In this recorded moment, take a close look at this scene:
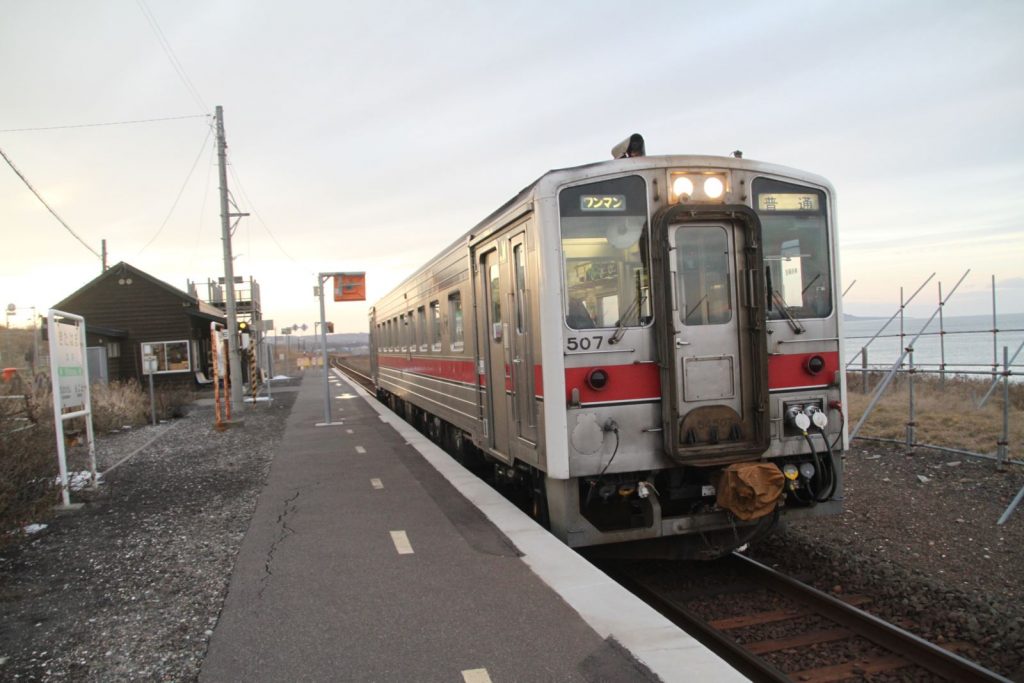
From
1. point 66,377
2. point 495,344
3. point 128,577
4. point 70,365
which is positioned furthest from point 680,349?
point 70,365

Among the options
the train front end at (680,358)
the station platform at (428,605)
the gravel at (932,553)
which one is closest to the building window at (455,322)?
the station platform at (428,605)

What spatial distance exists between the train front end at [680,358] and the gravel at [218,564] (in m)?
1.20

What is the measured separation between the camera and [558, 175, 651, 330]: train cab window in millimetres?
5422

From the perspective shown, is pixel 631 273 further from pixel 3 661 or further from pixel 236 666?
pixel 3 661

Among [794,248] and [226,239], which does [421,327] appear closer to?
[794,248]

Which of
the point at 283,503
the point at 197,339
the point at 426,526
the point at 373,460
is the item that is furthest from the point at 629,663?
the point at 197,339

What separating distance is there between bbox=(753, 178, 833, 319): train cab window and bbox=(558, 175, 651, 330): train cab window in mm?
1015

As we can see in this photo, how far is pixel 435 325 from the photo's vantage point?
1102 cm

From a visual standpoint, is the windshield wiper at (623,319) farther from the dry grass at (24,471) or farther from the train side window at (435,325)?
the train side window at (435,325)

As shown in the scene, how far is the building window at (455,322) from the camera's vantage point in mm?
9026

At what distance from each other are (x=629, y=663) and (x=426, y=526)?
3.19 meters

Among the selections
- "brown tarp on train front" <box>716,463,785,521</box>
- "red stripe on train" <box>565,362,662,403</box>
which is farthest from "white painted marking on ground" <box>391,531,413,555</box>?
"brown tarp on train front" <box>716,463,785,521</box>

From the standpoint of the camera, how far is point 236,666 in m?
3.86

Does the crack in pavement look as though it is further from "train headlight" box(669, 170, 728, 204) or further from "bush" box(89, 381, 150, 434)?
"bush" box(89, 381, 150, 434)
